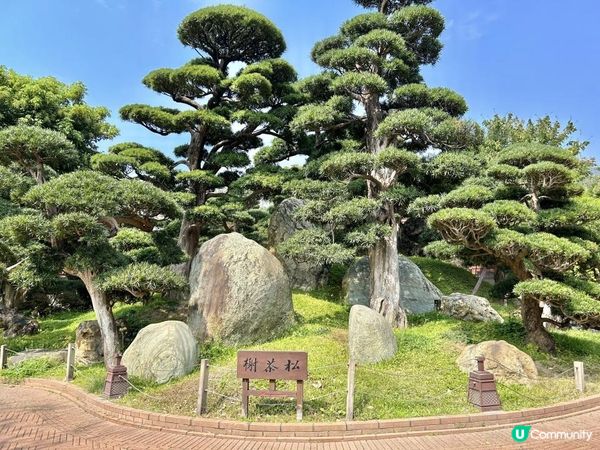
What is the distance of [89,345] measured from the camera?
12023mm

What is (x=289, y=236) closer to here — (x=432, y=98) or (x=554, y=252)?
(x=432, y=98)

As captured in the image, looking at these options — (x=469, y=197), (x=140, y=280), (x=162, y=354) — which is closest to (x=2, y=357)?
(x=140, y=280)

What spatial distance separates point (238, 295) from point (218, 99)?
903 cm

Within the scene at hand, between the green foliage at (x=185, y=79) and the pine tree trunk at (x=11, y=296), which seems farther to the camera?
the pine tree trunk at (x=11, y=296)

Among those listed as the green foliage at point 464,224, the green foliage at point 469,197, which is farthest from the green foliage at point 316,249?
the green foliage at point 469,197

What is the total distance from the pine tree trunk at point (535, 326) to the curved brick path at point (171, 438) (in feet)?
10.1

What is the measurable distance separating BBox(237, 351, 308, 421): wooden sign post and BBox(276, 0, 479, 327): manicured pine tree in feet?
18.4

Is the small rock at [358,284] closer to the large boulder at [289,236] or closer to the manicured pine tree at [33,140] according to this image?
the large boulder at [289,236]

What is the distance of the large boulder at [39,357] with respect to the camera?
38.5 ft

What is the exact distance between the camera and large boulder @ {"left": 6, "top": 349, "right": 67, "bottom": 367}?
1173 cm

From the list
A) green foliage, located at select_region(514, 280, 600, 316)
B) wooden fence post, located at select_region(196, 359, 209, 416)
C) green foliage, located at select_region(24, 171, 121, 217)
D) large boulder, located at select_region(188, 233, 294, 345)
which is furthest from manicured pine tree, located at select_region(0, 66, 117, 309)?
green foliage, located at select_region(514, 280, 600, 316)

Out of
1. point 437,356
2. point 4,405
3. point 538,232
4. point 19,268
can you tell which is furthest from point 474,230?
point 19,268

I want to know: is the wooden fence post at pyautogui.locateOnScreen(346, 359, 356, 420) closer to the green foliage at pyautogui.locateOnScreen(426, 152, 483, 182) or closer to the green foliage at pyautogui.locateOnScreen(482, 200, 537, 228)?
the green foliage at pyautogui.locateOnScreen(482, 200, 537, 228)

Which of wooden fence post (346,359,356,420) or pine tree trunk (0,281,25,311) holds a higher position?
pine tree trunk (0,281,25,311)
